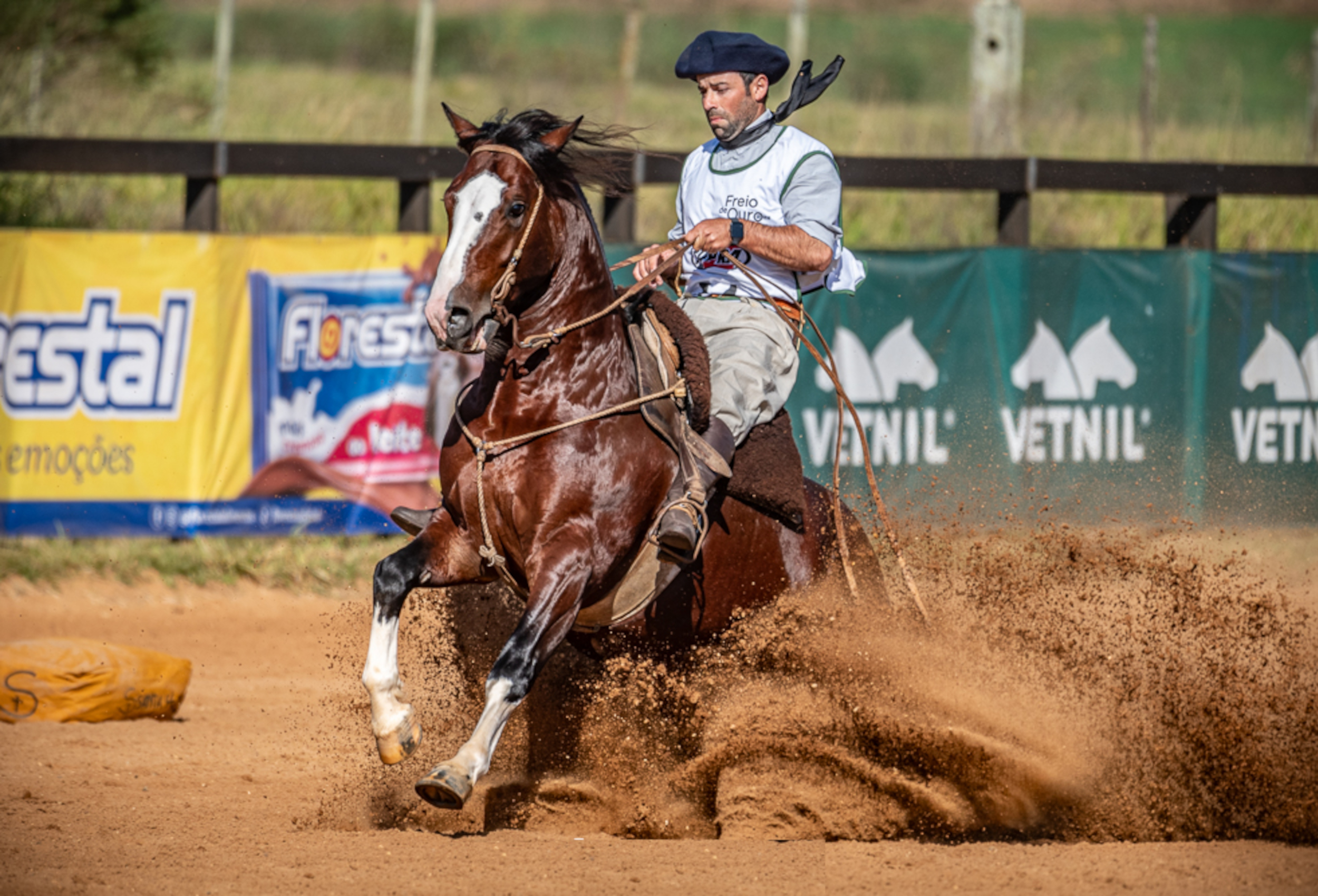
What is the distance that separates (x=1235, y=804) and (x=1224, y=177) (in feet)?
20.6

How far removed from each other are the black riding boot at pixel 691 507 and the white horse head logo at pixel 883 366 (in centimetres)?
417

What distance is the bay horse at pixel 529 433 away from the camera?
4.05 m

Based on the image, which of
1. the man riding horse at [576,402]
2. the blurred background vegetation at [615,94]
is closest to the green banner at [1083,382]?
the blurred background vegetation at [615,94]

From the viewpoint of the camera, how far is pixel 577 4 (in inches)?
1299

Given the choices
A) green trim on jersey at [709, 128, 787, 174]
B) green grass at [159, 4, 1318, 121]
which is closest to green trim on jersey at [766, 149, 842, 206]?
green trim on jersey at [709, 128, 787, 174]

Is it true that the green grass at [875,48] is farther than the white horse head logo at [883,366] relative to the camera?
Yes

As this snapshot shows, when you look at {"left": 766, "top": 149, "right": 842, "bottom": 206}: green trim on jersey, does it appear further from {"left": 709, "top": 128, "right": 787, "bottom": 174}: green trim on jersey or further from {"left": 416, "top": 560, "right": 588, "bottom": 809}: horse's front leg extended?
{"left": 416, "top": 560, "right": 588, "bottom": 809}: horse's front leg extended

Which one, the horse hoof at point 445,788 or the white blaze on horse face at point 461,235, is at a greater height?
the white blaze on horse face at point 461,235

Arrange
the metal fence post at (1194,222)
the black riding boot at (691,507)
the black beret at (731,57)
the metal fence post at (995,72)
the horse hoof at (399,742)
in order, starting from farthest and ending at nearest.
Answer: the metal fence post at (995,72)
the metal fence post at (1194,222)
the black beret at (731,57)
the black riding boot at (691,507)
the horse hoof at (399,742)

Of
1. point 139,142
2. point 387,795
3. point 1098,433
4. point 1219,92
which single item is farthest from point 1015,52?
point 1219,92

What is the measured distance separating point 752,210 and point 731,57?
55 centimetres

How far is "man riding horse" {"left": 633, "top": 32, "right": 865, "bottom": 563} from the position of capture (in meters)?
4.71

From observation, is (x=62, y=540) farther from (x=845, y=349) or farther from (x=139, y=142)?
(x=845, y=349)

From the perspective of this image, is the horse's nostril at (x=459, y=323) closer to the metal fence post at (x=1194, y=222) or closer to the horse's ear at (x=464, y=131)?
the horse's ear at (x=464, y=131)
